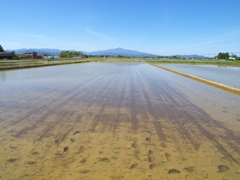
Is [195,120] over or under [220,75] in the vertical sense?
under

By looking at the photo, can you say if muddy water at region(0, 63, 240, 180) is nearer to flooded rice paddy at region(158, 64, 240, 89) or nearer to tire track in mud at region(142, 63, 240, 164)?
tire track in mud at region(142, 63, 240, 164)

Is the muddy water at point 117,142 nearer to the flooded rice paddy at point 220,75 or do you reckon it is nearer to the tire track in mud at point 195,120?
the tire track in mud at point 195,120

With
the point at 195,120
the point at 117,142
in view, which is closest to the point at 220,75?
the point at 195,120

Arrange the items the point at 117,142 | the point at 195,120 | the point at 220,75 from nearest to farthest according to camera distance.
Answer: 1. the point at 117,142
2. the point at 195,120
3. the point at 220,75

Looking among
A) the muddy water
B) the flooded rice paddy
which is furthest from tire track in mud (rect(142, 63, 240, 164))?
the flooded rice paddy

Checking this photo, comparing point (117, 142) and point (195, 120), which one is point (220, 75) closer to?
point (195, 120)

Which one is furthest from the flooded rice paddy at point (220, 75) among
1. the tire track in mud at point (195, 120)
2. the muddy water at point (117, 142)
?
the muddy water at point (117, 142)

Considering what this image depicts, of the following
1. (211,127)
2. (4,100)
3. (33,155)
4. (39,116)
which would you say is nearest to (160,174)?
(33,155)

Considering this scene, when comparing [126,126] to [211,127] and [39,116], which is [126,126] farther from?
[39,116]

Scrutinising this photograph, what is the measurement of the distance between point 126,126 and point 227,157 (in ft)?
6.98

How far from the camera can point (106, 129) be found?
Result: 12.5 feet

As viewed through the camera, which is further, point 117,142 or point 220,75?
point 220,75

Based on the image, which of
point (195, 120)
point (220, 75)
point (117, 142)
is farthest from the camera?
point (220, 75)

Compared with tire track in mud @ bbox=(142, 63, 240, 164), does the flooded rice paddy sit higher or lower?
higher
